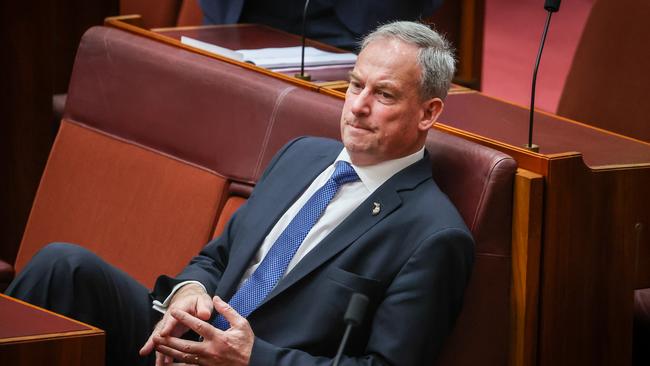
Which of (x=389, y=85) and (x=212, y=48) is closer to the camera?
(x=389, y=85)

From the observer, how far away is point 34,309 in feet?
6.70

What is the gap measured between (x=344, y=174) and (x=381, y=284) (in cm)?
28

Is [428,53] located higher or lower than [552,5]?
lower

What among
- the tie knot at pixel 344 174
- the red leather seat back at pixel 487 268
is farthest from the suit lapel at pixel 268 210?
the red leather seat back at pixel 487 268

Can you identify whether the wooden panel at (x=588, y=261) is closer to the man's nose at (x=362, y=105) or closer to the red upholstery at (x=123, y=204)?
the man's nose at (x=362, y=105)

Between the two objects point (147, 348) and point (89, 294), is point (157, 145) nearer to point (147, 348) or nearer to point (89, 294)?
point (89, 294)

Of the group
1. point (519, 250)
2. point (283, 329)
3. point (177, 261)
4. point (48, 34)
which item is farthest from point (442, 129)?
point (48, 34)

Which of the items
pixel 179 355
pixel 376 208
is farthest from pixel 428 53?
pixel 179 355

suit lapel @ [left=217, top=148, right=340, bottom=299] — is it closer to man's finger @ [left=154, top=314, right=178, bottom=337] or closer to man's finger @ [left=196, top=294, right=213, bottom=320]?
man's finger @ [left=196, top=294, right=213, bottom=320]

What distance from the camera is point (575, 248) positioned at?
231cm

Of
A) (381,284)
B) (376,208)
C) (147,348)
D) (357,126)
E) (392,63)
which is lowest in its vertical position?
(147,348)

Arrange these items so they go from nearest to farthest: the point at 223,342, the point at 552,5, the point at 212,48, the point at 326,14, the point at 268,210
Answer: the point at 223,342 < the point at 552,5 < the point at 268,210 < the point at 212,48 < the point at 326,14

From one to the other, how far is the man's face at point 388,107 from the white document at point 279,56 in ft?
2.44

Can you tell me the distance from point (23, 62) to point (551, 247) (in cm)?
232
